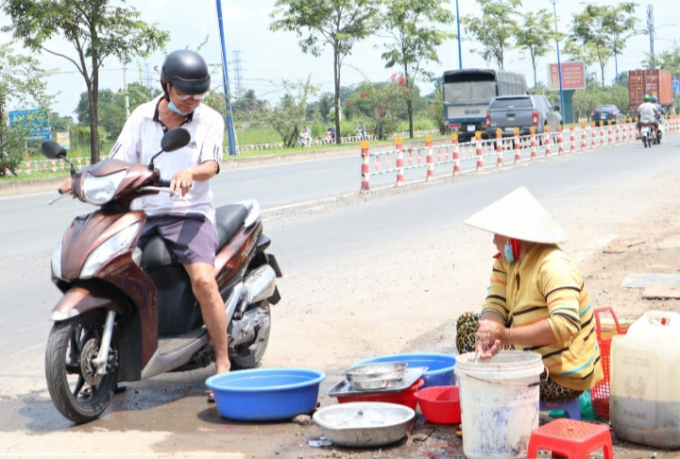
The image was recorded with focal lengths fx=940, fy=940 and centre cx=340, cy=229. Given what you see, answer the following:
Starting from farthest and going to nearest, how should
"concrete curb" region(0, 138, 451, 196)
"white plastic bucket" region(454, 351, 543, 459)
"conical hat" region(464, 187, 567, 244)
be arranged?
"concrete curb" region(0, 138, 451, 196) < "conical hat" region(464, 187, 567, 244) < "white plastic bucket" region(454, 351, 543, 459)

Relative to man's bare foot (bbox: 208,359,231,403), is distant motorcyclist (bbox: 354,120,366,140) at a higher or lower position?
higher

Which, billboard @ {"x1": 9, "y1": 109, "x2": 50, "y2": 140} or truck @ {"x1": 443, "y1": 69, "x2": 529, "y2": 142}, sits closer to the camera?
billboard @ {"x1": 9, "y1": 109, "x2": 50, "y2": 140}

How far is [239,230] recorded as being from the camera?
5.31 m

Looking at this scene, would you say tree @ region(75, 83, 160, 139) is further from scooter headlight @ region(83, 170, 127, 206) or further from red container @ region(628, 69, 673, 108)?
red container @ region(628, 69, 673, 108)

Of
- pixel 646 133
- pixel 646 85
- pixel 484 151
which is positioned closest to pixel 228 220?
pixel 646 133

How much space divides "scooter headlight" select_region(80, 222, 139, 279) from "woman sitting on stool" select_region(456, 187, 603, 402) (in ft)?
5.29

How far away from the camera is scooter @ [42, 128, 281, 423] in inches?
171

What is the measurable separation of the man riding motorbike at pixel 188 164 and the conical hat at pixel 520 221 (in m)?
1.41

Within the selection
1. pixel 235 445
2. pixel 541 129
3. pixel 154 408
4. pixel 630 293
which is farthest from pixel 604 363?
pixel 541 129

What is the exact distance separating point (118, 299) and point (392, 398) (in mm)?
1407

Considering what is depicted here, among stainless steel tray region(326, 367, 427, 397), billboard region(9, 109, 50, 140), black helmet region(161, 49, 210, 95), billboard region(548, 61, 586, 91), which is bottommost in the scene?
stainless steel tray region(326, 367, 427, 397)

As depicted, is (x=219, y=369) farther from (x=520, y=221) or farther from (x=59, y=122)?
(x=59, y=122)

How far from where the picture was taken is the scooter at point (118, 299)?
4336 mm

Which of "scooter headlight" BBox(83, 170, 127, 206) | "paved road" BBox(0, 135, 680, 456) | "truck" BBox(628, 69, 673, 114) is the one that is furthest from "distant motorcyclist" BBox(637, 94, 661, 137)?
"truck" BBox(628, 69, 673, 114)
